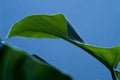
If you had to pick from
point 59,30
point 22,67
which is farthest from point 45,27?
point 22,67

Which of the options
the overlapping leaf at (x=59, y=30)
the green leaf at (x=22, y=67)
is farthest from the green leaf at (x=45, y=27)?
the green leaf at (x=22, y=67)

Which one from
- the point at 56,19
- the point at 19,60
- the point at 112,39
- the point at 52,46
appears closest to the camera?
the point at 19,60

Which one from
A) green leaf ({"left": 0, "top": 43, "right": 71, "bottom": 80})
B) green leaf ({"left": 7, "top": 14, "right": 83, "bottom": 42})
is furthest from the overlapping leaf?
green leaf ({"left": 0, "top": 43, "right": 71, "bottom": 80})

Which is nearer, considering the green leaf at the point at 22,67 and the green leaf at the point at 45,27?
the green leaf at the point at 22,67

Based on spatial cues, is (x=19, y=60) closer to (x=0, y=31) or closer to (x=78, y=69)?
(x=78, y=69)

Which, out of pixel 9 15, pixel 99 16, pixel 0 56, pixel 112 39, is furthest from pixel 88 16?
pixel 0 56

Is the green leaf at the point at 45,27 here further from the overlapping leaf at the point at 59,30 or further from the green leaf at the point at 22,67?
the green leaf at the point at 22,67
